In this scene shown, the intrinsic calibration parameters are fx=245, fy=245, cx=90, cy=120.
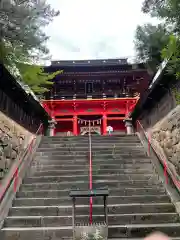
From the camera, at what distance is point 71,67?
79.6ft

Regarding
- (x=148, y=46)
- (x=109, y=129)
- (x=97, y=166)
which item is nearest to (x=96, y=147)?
(x=97, y=166)

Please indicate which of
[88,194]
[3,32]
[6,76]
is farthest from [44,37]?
[88,194]

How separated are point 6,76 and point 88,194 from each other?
16.3 ft

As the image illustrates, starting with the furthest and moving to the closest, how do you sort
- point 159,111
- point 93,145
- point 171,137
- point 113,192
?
point 93,145 < point 159,111 < point 171,137 < point 113,192

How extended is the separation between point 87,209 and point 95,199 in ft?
1.67

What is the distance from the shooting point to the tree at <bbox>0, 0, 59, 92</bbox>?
8961mm

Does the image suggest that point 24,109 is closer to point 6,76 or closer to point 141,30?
point 6,76

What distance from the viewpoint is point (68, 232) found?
504 cm

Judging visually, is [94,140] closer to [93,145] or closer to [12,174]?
[93,145]

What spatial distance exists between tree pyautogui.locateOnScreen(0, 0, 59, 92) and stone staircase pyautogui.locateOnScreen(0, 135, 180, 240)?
4113mm

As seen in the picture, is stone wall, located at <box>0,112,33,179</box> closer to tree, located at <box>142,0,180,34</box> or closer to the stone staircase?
the stone staircase

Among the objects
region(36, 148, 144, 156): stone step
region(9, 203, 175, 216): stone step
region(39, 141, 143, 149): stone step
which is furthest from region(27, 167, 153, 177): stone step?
region(39, 141, 143, 149): stone step

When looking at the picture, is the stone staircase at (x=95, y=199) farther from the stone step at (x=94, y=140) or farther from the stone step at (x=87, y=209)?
the stone step at (x=94, y=140)

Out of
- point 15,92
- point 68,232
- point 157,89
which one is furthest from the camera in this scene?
point 157,89
